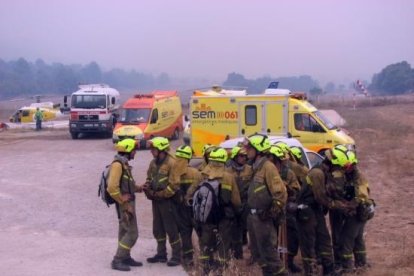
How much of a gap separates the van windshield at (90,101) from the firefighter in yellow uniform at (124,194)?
2350 centimetres

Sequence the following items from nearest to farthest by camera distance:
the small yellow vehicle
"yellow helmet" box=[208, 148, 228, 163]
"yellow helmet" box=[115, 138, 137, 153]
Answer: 1. "yellow helmet" box=[208, 148, 228, 163]
2. "yellow helmet" box=[115, 138, 137, 153]
3. the small yellow vehicle

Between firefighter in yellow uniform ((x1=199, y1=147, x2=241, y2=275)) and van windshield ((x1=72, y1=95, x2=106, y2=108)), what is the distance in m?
23.9

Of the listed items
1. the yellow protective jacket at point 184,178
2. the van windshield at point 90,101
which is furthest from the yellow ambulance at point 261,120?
the van windshield at point 90,101

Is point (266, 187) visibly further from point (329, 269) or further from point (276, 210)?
point (329, 269)

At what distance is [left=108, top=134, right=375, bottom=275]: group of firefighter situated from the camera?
822cm

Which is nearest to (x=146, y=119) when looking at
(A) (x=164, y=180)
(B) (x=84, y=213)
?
(B) (x=84, y=213)

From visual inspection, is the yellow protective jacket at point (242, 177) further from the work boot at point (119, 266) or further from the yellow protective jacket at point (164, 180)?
the work boot at point (119, 266)

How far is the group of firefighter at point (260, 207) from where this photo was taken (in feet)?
27.0

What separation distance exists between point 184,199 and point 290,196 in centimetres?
164

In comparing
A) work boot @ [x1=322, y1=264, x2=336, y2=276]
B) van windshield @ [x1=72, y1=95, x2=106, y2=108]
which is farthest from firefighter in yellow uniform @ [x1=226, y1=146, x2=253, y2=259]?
van windshield @ [x1=72, y1=95, x2=106, y2=108]

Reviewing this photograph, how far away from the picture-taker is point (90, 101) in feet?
106

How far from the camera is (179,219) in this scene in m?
9.56

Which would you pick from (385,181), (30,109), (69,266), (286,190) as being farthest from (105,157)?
(30,109)

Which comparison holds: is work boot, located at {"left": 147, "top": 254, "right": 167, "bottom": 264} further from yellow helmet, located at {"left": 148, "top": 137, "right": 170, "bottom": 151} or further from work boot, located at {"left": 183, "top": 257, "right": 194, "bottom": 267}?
yellow helmet, located at {"left": 148, "top": 137, "right": 170, "bottom": 151}
